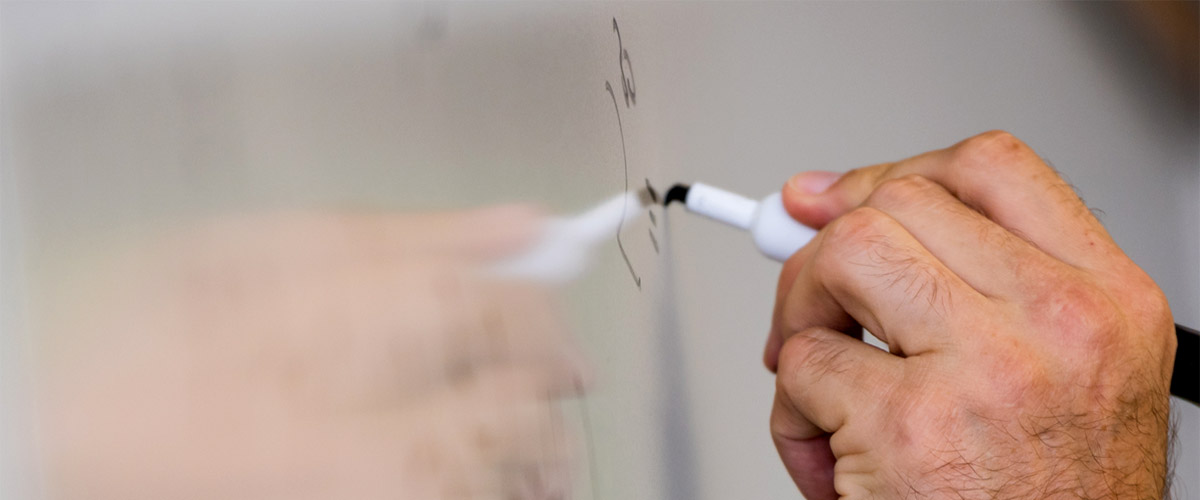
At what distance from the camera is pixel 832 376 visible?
0.29m

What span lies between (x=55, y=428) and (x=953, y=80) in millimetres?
499

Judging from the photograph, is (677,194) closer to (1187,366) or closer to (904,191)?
(904,191)

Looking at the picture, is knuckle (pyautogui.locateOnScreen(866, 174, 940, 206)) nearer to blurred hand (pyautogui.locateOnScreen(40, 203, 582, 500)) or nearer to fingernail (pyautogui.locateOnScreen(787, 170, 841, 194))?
fingernail (pyautogui.locateOnScreen(787, 170, 841, 194))

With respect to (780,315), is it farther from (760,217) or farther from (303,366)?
(303,366)

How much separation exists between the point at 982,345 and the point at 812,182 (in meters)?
0.10

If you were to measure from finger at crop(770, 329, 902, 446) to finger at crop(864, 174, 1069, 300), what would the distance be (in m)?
0.04

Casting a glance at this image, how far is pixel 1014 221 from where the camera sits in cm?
31

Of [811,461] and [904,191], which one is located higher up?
[904,191]

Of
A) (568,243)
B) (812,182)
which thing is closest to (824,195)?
(812,182)

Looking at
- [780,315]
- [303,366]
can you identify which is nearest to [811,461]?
[780,315]

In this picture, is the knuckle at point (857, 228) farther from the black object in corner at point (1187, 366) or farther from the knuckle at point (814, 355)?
the black object in corner at point (1187, 366)

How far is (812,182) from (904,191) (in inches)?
1.7

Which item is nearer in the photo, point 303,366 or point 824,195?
point 303,366

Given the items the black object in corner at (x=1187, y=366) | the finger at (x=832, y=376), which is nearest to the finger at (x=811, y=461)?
the finger at (x=832, y=376)
